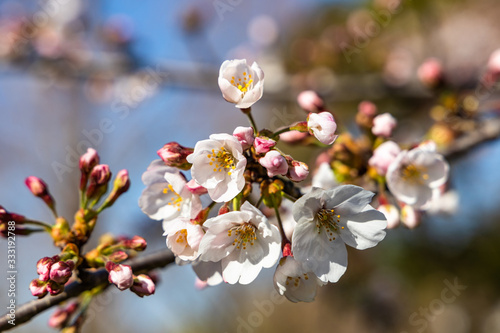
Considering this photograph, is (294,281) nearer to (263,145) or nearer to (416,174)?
(263,145)

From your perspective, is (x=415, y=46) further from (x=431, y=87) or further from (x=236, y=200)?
(x=236, y=200)

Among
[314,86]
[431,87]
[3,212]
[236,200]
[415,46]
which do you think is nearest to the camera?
[236,200]

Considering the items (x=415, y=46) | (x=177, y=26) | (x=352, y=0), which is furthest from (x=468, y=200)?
(x=352, y=0)

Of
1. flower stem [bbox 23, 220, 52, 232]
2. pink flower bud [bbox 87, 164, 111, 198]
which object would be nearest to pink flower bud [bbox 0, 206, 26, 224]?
flower stem [bbox 23, 220, 52, 232]

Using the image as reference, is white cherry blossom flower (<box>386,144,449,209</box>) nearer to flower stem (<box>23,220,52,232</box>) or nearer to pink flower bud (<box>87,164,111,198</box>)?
pink flower bud (<box>87,164,111,198</box>)

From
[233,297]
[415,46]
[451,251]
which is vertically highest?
[415,46]

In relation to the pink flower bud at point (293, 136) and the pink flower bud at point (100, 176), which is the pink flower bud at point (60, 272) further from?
the pink flower bud at point (293, 136)

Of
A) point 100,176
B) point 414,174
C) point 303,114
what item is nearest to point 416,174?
point 414,174
